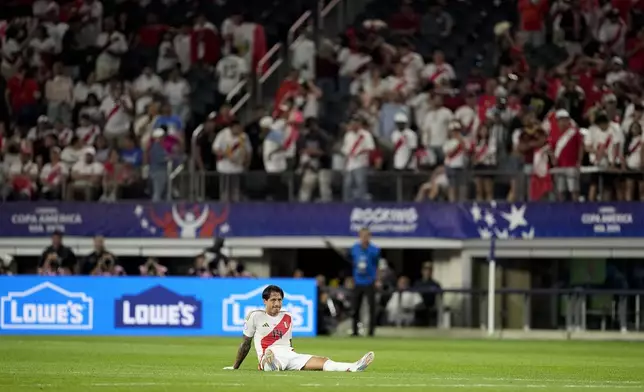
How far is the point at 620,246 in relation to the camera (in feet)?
103

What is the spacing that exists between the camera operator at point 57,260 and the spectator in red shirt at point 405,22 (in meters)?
9.39

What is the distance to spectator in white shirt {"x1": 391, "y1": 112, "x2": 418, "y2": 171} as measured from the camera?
31.4m

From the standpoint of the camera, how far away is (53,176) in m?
33.4

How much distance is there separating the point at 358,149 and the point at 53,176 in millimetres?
6486

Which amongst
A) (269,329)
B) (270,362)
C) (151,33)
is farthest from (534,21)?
(269,329)

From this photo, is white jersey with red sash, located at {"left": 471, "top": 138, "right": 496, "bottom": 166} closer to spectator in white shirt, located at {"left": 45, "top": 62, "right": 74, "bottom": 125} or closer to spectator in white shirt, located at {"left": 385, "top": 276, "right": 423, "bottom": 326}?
spectator in white shirt, located at {"left": 385, "top": 276, "right": 423, "bottom": 326}

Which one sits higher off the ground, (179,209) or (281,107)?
(281,107)

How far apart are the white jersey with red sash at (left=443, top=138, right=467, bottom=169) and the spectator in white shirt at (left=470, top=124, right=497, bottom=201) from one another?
0.60 feet

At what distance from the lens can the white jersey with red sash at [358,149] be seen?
31.3 meters

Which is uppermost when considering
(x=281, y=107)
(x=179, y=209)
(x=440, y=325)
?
(x=281, y=107)

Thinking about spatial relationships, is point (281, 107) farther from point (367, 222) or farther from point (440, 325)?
point (440, 325)

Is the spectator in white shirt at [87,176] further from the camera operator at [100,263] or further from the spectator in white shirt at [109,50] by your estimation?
the spectator in white shirt at [109,50]

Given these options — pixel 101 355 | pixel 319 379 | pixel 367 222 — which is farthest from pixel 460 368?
pixel 367 222

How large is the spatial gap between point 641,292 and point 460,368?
448 inches
